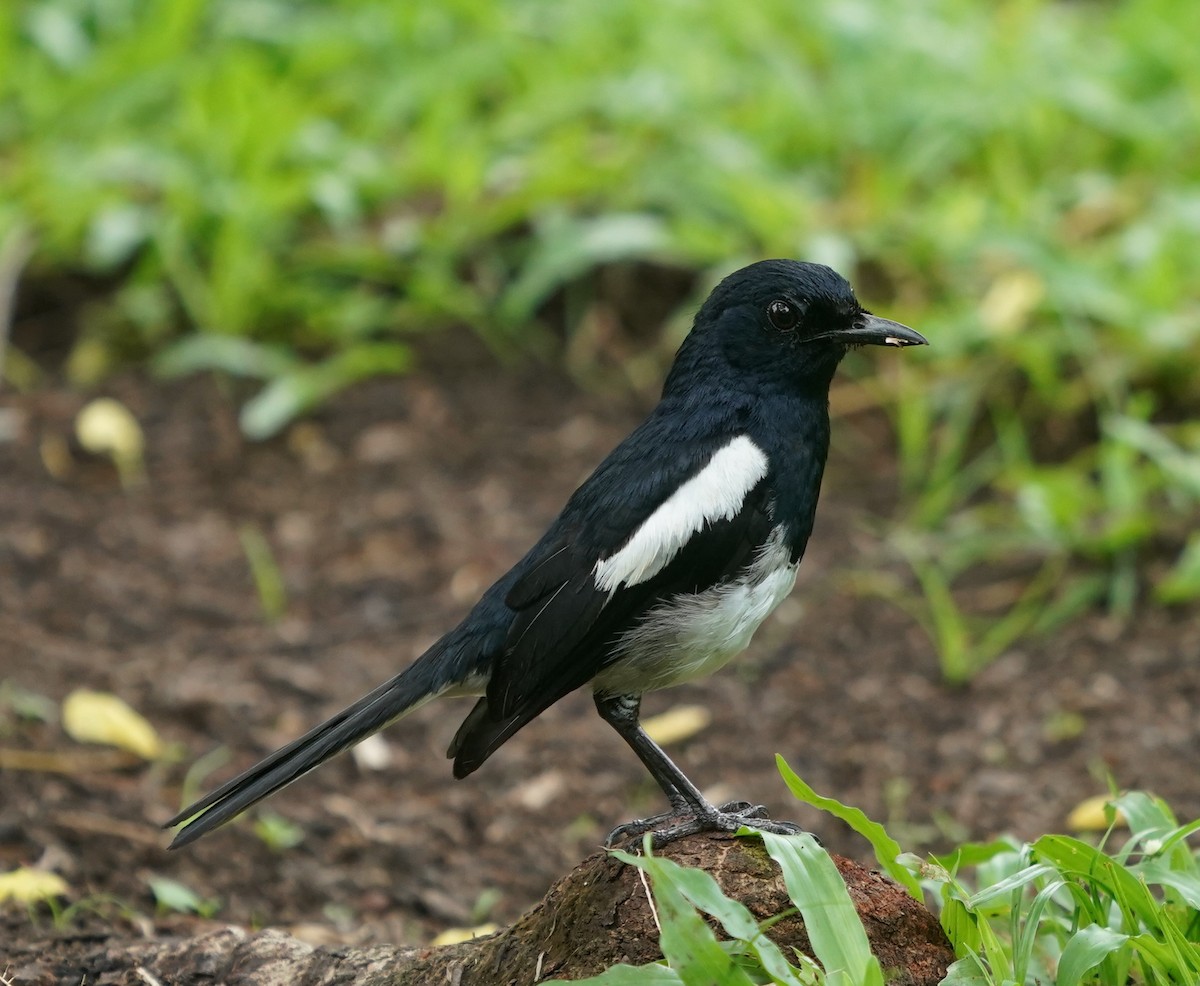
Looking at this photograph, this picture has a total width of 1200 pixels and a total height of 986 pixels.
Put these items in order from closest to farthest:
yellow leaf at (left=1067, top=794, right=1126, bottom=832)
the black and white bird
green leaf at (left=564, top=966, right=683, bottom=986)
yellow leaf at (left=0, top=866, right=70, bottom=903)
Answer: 1. green leaf at (left=564, top=966, right=683, bottom=986)
2. the black and white bird
3. yellow leaf at (left=0, top=866, right=70, bottom=903)
4. yellow leaf at (left=1067, top=794, right=1126, bottom=832)

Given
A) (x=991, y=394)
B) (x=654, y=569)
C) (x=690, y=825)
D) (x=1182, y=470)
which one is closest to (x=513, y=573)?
(x=654, y=569)

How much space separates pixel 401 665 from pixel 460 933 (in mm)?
1733

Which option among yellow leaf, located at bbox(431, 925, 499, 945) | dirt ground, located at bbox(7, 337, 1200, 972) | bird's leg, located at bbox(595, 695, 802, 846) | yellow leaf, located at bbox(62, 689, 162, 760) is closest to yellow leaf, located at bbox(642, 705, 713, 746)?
dirt ground, located at bbox(7, 337, 1200, 972)

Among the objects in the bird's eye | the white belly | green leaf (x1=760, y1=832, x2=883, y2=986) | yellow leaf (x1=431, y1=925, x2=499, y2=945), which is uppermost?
the bird's eye

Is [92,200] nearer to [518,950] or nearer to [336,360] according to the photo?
[336,360]

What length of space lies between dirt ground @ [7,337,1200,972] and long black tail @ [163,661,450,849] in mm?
615

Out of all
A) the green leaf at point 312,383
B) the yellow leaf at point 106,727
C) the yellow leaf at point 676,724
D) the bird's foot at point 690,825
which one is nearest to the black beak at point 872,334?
the bird's foot at point 690,825

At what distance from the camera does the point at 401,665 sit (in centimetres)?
548

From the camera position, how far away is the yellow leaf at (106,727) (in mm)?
4707

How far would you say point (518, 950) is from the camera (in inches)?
120

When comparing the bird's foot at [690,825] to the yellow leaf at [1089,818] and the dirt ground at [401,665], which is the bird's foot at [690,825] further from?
the yellow leaf at [1089,818]

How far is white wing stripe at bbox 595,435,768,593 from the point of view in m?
3.38

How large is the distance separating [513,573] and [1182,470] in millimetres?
2757

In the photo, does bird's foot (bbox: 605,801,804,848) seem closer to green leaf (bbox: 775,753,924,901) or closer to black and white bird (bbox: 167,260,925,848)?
black and white bird (bbox: 167,260,925,848)
